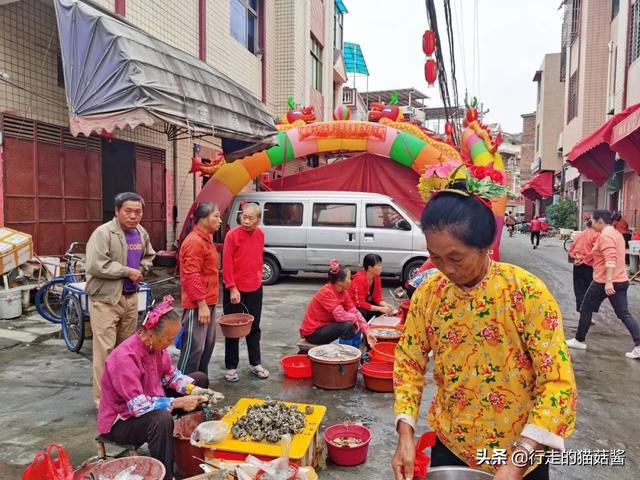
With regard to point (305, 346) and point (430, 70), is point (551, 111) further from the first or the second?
point (305, 346)

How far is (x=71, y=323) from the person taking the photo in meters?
5.76

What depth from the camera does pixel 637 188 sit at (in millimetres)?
14219

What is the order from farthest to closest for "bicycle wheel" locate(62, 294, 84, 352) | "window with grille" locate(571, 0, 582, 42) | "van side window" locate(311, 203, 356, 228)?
1. "window with grille" locate(571, 0, 582, 42)
2. "van side window" locate(311, 203, 356, 228)
3. "bicycle wheel" locate(62, 294, 84, 352)

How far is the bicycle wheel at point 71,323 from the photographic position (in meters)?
5.59

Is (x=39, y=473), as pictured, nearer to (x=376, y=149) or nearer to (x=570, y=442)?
(x=570, y=442)

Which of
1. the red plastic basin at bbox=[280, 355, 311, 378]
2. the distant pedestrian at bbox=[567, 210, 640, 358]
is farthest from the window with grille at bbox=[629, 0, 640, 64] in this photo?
the red plastic basin at bbox=[280, 355, 311, 378]

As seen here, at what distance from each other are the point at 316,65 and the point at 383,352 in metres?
16.1

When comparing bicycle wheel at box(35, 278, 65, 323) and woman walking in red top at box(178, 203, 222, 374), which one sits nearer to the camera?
woman walking in red top at box(178, 203, 222, 374)

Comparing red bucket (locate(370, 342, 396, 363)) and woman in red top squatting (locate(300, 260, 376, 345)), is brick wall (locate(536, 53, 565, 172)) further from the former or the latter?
woman in red top squatting (locate(300, 260, 376, 345))

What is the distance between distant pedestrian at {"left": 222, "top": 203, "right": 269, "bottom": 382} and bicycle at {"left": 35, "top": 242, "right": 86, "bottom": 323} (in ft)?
9.26

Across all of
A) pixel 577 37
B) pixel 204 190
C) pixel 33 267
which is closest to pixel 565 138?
pixel 577 37

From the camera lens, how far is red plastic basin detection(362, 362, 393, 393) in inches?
181

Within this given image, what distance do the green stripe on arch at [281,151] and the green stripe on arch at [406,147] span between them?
240 centimetres

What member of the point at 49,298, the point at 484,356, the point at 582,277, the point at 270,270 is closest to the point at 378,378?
the point at 484,356
